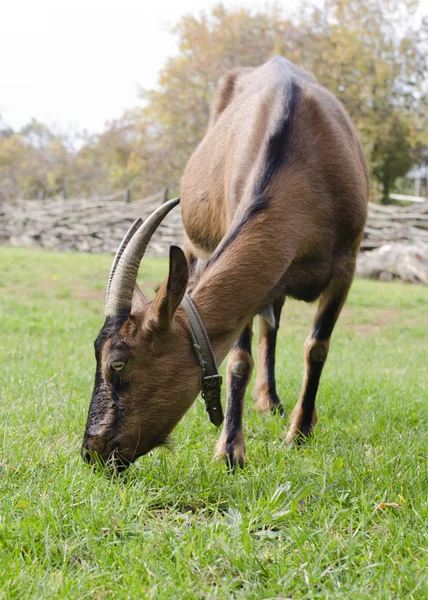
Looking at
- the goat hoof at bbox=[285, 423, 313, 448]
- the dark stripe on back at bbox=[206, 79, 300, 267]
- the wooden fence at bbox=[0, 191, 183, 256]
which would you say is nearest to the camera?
the dark stripe on back at bbox=[206, 79, 300, 267]

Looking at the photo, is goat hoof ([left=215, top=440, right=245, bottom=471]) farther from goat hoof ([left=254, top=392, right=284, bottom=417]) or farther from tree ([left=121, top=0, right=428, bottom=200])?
tree ([left=121, top=0, right=428, bottom=200])

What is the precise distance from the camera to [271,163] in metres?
3.56

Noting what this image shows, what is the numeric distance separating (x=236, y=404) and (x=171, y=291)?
49.8 inches

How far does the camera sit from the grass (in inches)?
85.0

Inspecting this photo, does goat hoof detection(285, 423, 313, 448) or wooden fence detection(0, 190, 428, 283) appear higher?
goat hoof detection(285, 423, 313, 448)

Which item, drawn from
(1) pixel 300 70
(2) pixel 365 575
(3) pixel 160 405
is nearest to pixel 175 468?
(3) pixel 160 405

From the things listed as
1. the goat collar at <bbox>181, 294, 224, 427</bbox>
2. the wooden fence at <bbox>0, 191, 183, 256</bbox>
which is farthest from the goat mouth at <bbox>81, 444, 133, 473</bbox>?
the wooden fence at <bbox>0, 191, 183, 256</bbox>

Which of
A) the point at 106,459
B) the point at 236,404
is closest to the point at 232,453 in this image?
the point at 236,404

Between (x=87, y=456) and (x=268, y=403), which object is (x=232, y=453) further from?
(x=268, y=403)

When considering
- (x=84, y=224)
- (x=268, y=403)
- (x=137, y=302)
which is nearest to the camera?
(x=137, y=302)

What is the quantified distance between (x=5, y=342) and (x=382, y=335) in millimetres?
5285

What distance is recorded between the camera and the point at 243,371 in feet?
13.4

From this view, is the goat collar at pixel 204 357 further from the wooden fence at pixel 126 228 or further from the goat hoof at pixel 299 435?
the wooden fence at pixel 126 228

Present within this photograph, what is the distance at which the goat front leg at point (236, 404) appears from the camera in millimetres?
3545
